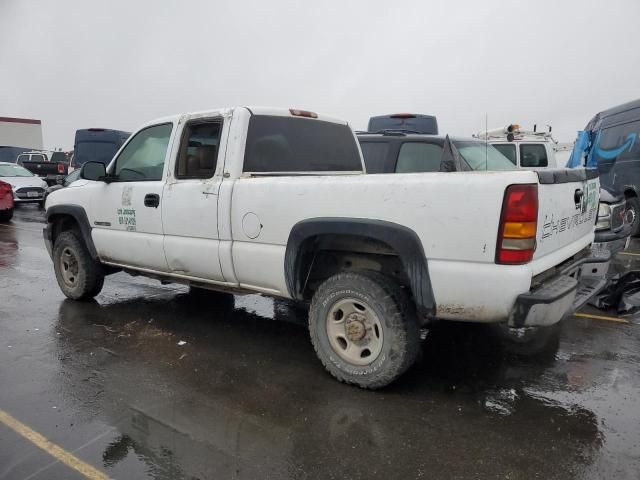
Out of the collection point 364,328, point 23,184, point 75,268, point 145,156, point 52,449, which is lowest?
point 52,449

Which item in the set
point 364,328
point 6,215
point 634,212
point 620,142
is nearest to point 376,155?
point 364,328

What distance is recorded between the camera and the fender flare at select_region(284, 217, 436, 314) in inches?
118

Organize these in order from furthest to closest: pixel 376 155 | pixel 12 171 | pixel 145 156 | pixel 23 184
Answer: pixel 12 171 < pixel 23 184 < pixel 376 155 < pixel 145 156

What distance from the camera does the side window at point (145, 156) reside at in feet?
15.0

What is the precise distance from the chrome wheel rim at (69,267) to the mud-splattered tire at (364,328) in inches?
132

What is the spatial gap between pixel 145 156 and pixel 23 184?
1355 cm

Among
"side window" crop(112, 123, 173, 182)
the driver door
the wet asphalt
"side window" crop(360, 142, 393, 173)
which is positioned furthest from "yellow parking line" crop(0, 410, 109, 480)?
"side window" crop(360, 142, 393, 173)

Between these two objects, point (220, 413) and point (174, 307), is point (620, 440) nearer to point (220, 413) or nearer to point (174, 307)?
point (220, 413)

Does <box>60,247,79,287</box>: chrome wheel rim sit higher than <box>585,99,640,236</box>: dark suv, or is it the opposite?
<box>585,99,640,236</box>: dark suv

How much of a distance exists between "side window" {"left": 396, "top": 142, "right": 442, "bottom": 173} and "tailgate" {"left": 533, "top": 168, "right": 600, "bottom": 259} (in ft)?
7.73

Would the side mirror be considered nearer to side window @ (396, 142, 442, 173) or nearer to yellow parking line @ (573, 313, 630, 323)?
side window @ (396, 142, 442, 173)

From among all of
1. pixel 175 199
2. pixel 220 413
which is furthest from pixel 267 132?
pixel 220 413

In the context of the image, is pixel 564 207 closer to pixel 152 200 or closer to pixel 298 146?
pixel 298 146

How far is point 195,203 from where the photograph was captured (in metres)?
4.08
